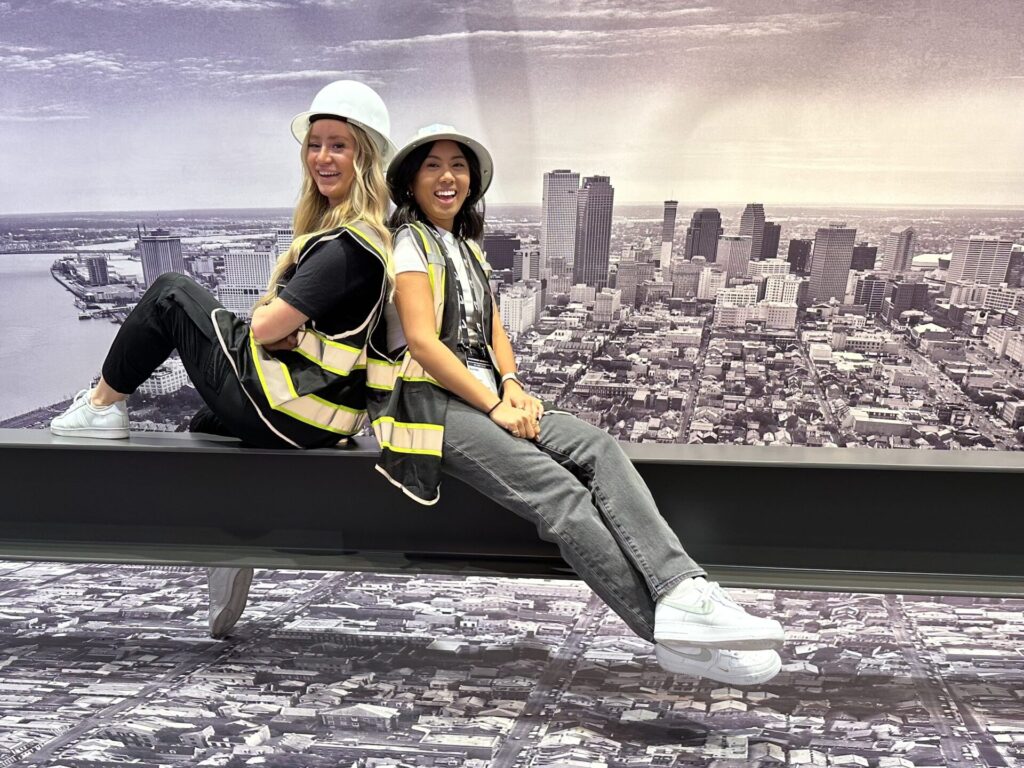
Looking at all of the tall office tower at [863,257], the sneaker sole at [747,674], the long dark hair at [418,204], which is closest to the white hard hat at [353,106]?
the long dark hair at [418,204]

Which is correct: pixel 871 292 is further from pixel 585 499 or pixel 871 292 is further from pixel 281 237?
pixel 281 237

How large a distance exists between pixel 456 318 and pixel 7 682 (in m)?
1.52

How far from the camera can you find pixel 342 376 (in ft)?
5.75

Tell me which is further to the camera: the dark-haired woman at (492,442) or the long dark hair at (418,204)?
the long dark hair at (418,204)

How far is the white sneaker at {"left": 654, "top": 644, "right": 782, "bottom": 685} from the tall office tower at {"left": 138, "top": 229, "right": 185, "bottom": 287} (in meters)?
3.30

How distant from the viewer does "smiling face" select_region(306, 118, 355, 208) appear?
172cm

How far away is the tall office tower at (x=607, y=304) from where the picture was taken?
346 centimetres

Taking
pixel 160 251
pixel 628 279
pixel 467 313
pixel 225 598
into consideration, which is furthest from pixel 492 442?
pixel 160 251

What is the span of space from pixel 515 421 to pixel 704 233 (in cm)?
207

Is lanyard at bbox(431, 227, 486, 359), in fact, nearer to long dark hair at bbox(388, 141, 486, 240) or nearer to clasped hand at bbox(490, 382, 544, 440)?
long dark hair at bbox(388, 141, 486, 240)

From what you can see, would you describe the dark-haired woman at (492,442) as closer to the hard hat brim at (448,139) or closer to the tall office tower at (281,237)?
the hard hat brim at (448,139)

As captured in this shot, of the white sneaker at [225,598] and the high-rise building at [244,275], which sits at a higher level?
the high-rise building at [244,275]

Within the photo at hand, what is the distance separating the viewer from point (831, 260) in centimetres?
337

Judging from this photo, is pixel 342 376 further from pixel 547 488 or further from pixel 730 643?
pixel 730 643
